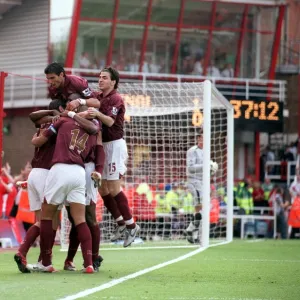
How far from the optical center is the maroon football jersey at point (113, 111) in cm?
1332

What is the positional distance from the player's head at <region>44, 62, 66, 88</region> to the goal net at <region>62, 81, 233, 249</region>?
737cm

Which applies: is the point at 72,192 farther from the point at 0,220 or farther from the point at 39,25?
the point at 39,25

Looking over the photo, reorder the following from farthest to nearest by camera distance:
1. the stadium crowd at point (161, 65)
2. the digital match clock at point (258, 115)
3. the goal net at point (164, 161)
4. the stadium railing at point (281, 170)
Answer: the stadium railing at point (281, 170)
the stadium crowd at point (161, 65)
the digital match clock at point (258, 115)
the goal net at point (164, 161)

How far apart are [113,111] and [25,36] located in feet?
80.8

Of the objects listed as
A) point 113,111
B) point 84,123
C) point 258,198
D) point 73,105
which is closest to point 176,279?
point 84,123

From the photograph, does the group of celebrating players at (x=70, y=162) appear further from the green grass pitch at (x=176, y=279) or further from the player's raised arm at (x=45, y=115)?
the green grass pitch at (x=176, y=279)

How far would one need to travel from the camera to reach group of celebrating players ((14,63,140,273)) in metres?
12.1

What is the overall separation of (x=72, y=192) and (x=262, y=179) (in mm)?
25744

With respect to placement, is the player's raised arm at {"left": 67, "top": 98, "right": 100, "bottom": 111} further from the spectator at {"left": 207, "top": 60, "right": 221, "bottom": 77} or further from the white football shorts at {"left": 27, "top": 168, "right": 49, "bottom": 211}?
the spectator at {"left": 207, "top": 60, "right": 221, "bottom": 77}

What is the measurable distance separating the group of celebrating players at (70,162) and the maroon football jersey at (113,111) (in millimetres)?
11

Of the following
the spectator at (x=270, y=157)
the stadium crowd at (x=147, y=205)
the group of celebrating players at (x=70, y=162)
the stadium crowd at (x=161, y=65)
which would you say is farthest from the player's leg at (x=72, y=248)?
the spectator at (x=270, y=157)

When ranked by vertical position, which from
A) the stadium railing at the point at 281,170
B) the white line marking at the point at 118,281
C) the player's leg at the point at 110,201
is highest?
the stadium railing at the point at 281,170

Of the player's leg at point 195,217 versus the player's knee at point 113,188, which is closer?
the player's knee at point 113,188

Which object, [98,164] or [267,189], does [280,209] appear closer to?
[267,189]
